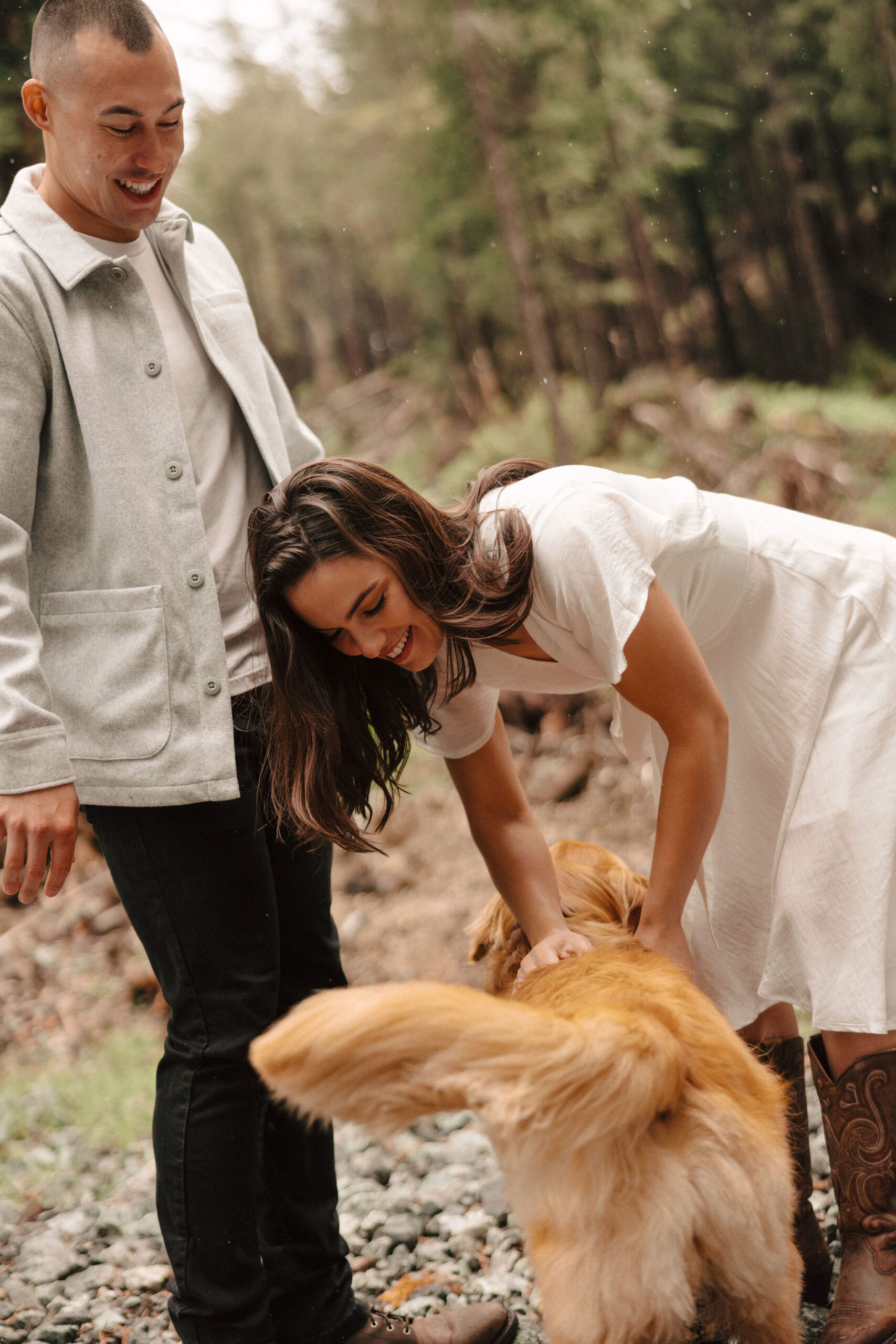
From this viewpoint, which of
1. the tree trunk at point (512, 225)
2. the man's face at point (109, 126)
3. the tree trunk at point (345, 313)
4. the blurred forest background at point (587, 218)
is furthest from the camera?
the tree trunk at point (345, 313)

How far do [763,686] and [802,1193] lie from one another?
1.02 meters

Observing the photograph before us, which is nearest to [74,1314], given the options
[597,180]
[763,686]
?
[763,686]

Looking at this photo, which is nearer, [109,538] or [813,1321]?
[109,538]

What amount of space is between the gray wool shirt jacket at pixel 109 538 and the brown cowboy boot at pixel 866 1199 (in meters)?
1.21

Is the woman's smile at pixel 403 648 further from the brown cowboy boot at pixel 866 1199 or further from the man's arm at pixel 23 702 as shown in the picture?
the brown cowboy boot at pixel 866 1199

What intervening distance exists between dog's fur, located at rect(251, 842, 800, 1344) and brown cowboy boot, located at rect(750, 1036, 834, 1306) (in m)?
0.48

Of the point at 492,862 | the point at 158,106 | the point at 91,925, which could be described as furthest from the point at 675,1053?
the point at 91,925

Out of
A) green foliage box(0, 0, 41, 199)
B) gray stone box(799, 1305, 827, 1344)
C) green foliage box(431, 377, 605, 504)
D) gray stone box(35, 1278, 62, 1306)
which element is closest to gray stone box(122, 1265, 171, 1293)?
gray stone box(35, 1278, 62, 1306)

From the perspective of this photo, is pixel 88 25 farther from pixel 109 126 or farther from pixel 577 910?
pixel 577 910

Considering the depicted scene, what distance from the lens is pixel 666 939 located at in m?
1.85

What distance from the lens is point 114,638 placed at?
176cm

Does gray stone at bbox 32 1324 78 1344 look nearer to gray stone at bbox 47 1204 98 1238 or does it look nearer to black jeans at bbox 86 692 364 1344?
gray stone at bbox 47 1204 98 1238

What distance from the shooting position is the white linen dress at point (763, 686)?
5.70 feet

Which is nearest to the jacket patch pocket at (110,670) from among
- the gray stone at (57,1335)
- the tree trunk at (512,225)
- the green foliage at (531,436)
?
the gray stone at (57,1335)
